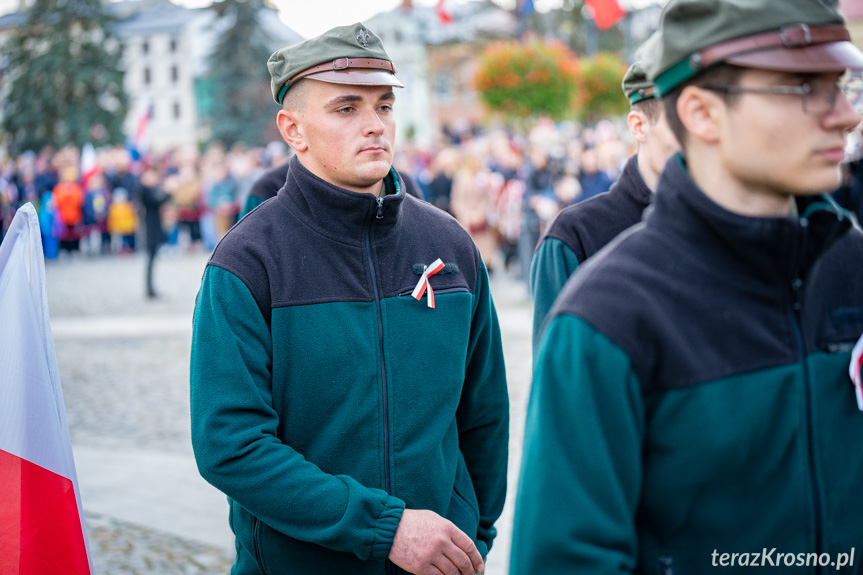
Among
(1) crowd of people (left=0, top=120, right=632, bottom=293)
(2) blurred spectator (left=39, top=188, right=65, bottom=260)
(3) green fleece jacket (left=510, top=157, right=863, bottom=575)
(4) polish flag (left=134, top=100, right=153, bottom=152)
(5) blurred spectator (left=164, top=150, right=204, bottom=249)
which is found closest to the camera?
(3) green fleece jacket (left=510, top=157, right=863, bottom=575)

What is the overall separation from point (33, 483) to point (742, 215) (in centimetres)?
196

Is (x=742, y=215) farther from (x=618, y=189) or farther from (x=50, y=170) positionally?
(x=50, y=170)

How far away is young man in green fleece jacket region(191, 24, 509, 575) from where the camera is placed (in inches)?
93.8

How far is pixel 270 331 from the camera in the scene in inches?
98.9

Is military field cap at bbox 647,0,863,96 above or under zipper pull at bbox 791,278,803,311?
above

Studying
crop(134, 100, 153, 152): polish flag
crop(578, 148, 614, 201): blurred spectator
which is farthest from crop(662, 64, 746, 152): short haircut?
crop(134, 100, 153, 152): polish flag

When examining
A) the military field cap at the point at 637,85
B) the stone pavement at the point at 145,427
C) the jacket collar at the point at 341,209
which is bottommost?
the stone pavement at the point at 145,427

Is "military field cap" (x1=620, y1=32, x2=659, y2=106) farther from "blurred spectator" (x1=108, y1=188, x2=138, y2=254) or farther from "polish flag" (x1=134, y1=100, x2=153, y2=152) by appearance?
"blurred spectator" (x1=108, y1=188, x2=138, y2=254)

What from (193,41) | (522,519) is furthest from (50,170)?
(193,41)

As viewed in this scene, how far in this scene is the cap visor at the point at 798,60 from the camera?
167 centimetres

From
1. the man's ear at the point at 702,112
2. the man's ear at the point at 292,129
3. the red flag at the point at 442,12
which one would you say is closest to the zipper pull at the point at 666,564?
the man's ear at the point at 702,112

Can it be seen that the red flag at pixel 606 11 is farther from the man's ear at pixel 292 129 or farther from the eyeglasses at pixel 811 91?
the eyeglasses at pixel 811 91

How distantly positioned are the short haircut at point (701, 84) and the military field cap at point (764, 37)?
0.02m

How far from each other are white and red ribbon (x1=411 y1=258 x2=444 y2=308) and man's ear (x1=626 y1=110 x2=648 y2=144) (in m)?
0.79
